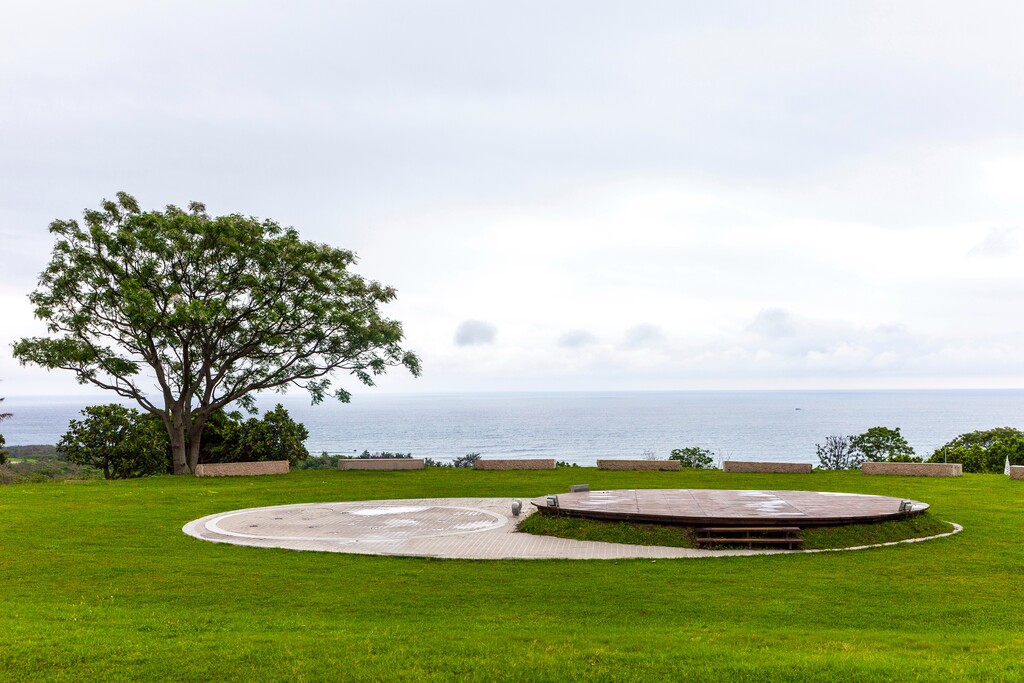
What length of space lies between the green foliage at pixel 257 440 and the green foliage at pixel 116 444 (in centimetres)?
244

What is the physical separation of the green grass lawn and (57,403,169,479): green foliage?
748 inches

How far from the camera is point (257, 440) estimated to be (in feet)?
118

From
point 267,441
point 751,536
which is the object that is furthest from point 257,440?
point 751,536

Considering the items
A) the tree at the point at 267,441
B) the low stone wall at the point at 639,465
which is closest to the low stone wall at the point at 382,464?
the tree at the point at 267,441

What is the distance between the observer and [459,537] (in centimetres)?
1539

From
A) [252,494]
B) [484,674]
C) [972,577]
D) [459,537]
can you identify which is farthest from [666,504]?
[252,494]

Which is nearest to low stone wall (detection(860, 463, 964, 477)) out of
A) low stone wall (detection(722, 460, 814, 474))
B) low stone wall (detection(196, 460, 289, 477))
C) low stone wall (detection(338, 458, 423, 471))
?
low stone wall (detection(722, 460, 814, 474))

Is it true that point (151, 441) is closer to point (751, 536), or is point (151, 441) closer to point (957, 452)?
point (751, 536)

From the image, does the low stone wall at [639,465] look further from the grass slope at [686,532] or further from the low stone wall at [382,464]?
the grass slope at [686,532]

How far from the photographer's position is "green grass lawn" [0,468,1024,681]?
7262mm

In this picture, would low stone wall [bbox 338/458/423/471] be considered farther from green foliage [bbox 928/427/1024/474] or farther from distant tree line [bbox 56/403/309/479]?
green foliage [bbox 928/427/1024/474]

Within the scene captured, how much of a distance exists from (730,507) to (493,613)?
8.94m

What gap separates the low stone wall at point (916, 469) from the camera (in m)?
29.2

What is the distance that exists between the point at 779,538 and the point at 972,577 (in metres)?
3.42
